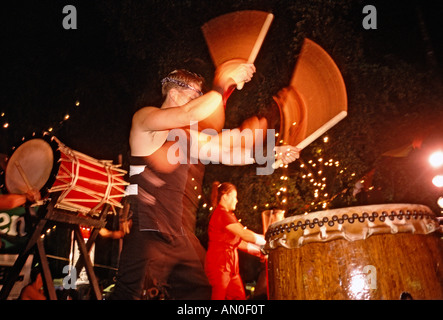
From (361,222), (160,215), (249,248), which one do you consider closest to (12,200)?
(160,215)

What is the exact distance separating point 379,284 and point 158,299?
1400 mm

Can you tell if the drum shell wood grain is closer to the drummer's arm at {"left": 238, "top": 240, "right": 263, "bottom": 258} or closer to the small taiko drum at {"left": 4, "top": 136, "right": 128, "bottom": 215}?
the small taiko drum at {"left": 4, "top": 136, "right": 128, "bottom": 215}

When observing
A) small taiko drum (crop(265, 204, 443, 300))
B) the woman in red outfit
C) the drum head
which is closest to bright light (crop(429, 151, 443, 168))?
the woman in red outfit

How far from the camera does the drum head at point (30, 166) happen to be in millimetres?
3465

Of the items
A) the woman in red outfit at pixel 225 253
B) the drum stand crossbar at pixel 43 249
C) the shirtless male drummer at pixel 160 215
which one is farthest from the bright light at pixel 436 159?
the drum stand crossbar at pixel 43 249

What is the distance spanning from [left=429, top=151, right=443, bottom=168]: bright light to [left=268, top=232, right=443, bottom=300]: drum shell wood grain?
613 cm

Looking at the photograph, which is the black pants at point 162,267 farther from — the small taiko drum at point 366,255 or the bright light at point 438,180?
the bright light at point 438,180

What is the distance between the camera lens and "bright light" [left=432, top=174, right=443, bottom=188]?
7.52m

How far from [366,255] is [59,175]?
3.03m

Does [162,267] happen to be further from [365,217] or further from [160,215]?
[365,217]

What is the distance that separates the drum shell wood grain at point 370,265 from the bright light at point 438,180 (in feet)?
20.8

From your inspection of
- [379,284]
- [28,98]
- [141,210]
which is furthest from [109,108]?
[379,284]

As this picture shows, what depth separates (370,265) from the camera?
6.74ft
